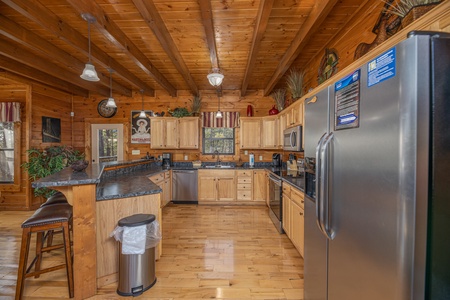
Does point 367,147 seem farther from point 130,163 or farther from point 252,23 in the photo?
point 130,163

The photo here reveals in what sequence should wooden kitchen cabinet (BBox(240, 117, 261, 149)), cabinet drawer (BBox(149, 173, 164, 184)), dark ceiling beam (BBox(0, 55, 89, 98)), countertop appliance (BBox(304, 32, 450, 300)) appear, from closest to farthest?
countertop appliance (BBox(304, 32, 450, 300)), dark ceiling beam (BBox(0, 55, 89, 98)), cabinet drawer (BBox(149, 173, 164, 184)), wooden kitchen cabinet (BBox(240, 117, 261, 149))

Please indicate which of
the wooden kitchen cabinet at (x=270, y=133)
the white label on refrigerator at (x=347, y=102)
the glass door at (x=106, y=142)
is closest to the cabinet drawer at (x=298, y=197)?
the white label on refrigerator at (x=347, y=102)

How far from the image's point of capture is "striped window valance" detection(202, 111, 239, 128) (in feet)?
18.4

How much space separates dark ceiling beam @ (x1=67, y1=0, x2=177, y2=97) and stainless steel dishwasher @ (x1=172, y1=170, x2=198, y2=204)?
7.78 ft

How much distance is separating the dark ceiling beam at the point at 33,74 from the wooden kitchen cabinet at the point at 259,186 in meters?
5.21

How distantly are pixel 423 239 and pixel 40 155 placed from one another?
619 cm

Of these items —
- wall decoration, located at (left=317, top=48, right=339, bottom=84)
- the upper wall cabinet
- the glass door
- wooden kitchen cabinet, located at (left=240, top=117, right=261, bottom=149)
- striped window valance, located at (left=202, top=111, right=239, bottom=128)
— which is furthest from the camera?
the glass door

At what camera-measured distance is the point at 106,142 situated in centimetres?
593

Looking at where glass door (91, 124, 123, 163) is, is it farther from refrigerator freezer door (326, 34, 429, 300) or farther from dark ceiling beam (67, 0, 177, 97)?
refrigerator freezer door (326, 34, 429, 300)

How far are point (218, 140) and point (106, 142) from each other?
3.34 m

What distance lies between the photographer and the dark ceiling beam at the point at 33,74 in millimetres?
3721

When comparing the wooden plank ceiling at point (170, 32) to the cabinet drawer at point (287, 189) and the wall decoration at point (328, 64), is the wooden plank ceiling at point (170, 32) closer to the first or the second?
the wall decoration at point (328, 64)

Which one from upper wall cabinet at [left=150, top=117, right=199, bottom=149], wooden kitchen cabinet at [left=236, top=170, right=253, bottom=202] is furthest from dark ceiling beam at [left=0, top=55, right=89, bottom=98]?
wooden kitchen cabinet at [left=236, top=170, right=253, bottom=202]

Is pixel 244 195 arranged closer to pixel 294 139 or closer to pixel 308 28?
pixel 294 139
